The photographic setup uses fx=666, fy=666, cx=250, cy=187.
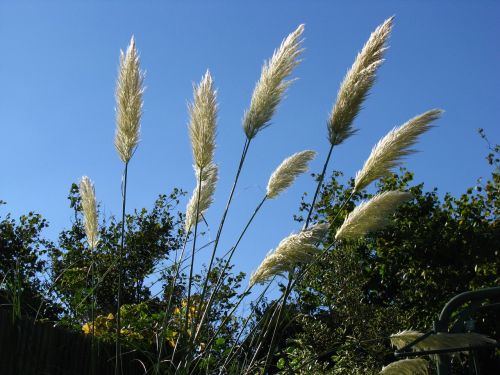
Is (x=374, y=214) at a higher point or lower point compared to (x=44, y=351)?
higher

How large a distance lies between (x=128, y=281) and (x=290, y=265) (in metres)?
6.86

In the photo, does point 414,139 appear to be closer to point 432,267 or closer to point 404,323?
point 404,323

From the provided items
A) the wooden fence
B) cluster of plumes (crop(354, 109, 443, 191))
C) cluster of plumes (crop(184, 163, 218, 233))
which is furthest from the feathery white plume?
the wooden fence

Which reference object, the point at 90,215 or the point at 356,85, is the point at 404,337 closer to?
the point at 356,85

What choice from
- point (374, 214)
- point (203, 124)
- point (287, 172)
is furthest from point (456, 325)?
point (203, 124)

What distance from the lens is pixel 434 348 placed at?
2125 mm

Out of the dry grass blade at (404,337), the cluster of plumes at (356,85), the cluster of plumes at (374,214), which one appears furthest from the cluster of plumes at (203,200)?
the dry grass blade at (404,337)

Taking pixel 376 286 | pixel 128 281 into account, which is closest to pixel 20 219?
pixel 128 281

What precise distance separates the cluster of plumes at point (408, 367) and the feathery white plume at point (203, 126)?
1.06 meters

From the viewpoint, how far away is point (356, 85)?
262cm

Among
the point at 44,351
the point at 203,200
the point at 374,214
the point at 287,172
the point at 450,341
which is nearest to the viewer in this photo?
the point at 450,341

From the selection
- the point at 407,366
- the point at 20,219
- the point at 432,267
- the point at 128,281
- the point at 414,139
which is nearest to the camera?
the point at 407,366

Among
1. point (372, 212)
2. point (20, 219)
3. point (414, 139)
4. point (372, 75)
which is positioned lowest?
point (372, 212)

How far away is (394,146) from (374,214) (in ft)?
0.93
